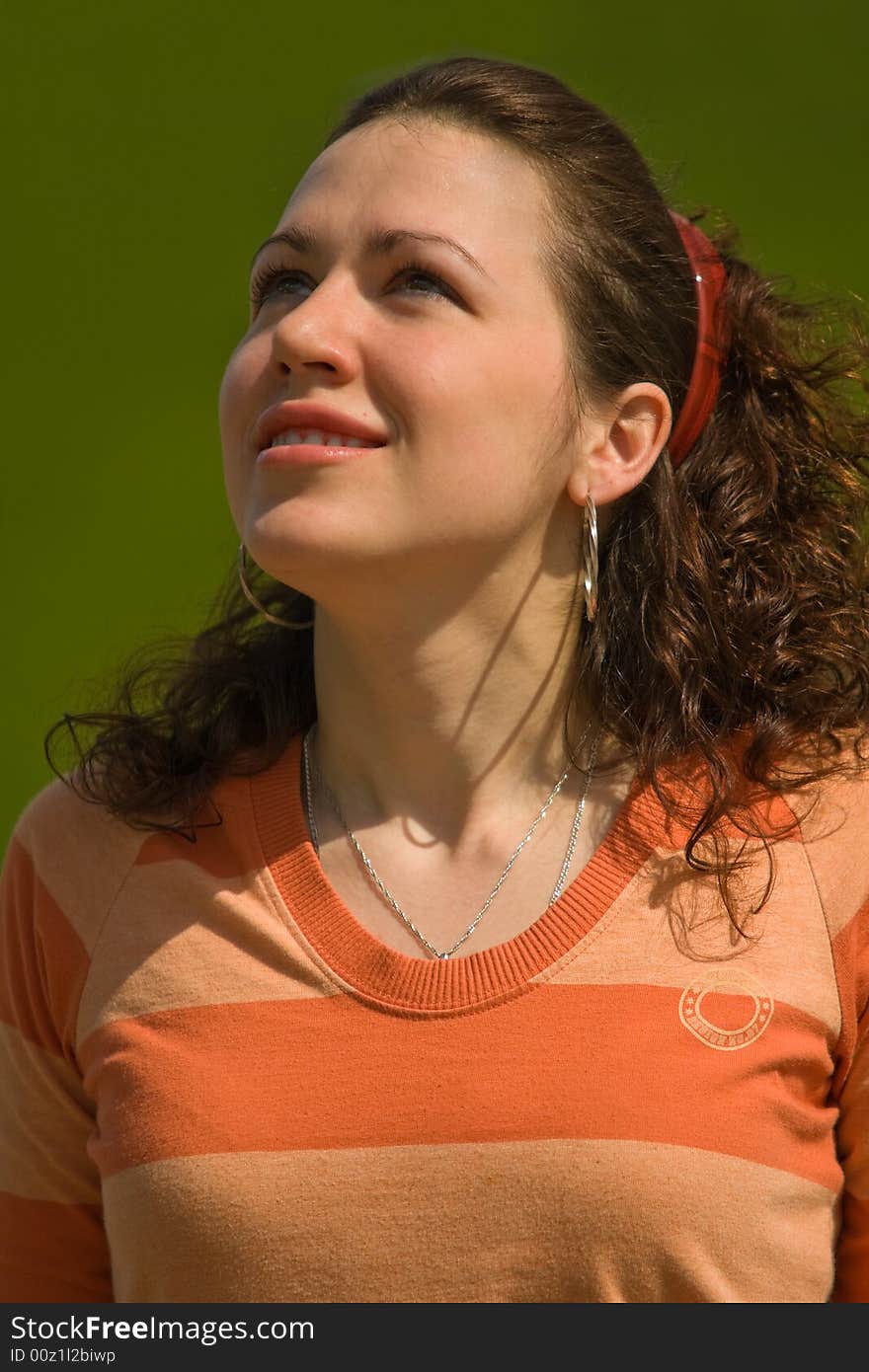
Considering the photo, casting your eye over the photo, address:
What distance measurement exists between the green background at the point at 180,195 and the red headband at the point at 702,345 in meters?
0.75

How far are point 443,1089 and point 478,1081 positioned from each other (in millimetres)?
33

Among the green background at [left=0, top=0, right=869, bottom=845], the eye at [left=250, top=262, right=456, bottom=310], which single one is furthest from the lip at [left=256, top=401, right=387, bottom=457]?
the green background at [left=0, top=0, right=869, bottom=845]

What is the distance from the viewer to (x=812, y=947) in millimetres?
1616

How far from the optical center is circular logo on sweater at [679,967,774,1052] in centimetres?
157

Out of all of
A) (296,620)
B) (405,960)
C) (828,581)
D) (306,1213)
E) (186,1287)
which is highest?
(828,581)

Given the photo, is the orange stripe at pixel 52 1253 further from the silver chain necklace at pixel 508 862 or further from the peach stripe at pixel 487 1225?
the silver chain necklace at pixel 508 862

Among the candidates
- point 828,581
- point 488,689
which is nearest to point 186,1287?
point 488,689

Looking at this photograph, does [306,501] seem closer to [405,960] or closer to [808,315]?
[405,960]

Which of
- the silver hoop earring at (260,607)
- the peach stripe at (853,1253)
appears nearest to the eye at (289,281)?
the silver hoop earring at (260,607)

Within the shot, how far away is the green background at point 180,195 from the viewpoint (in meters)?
2.70

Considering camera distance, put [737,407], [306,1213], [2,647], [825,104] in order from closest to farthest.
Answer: [306,1213] → [737,407] → [825,104] → [2,647]

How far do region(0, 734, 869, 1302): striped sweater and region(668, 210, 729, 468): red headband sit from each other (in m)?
0.45

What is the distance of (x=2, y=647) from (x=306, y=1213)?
1.59 meters

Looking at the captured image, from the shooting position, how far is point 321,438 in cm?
164
